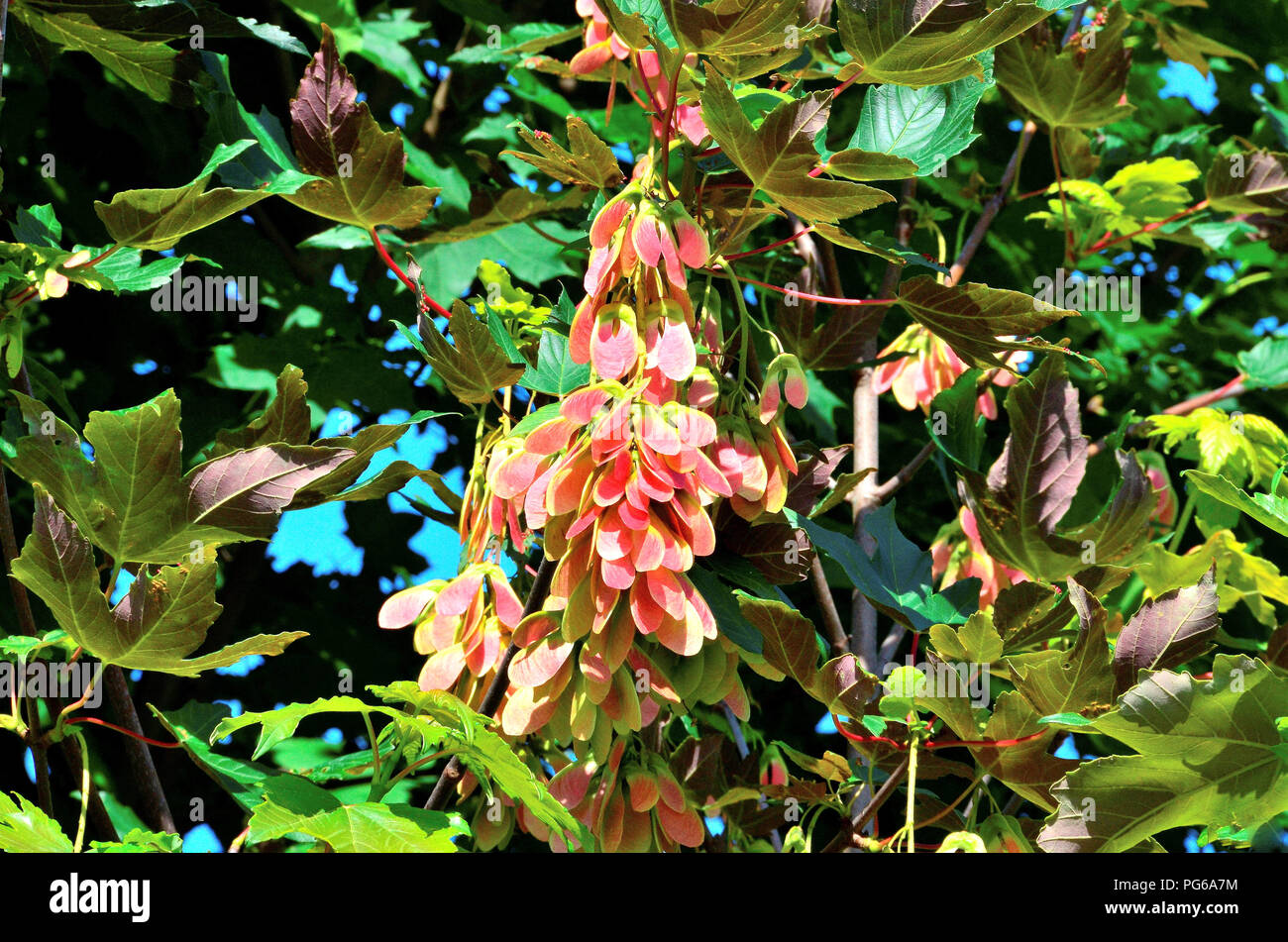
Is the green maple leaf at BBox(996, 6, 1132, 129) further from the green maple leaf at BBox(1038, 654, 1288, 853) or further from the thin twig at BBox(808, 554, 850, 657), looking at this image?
the green maple leaf at BBox(1038, 654, 1288, 853)

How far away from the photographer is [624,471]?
955 millimetres

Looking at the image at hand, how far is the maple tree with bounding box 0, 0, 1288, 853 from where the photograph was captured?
937mm

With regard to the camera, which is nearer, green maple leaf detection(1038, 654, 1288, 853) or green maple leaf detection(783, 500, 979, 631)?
green maple leaf detection(1038, 654, 1288, 853)

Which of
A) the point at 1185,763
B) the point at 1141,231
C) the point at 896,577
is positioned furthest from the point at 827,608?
the point at 1141,231

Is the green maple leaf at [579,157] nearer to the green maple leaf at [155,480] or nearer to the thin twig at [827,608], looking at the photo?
the green maple leaf at [155,480]

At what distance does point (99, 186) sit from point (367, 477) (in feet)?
3.77

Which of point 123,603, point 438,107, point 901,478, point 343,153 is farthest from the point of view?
point 438,107

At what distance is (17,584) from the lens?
1.07 meters

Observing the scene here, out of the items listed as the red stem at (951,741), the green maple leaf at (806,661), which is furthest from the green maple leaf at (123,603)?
the red stem at (951,741)

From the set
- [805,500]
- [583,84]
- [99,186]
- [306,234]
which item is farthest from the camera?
[583,84]

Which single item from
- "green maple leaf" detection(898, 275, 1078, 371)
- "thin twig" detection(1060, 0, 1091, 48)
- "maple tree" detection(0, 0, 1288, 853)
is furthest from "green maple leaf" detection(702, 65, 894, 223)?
"thin twig" detection(1060, 0, 1091, 48)

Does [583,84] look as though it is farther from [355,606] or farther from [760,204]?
[760,204]

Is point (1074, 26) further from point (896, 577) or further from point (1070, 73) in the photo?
point (896, 577)
